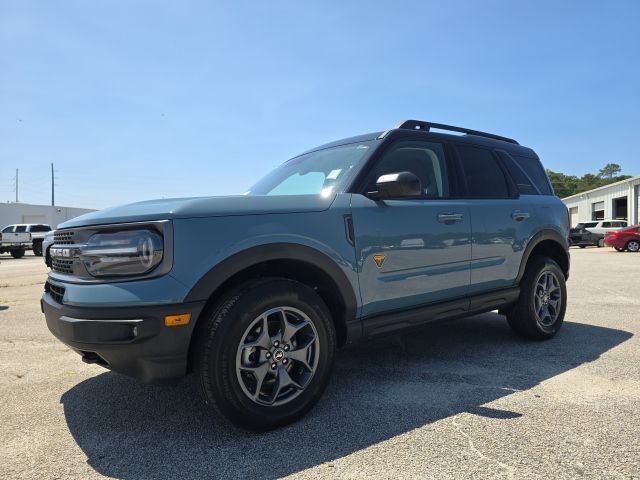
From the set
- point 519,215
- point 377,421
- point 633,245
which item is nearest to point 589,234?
point 633,245

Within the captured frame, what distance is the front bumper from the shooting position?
2.28 meters

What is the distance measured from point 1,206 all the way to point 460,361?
149ft

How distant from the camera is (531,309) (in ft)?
14.2

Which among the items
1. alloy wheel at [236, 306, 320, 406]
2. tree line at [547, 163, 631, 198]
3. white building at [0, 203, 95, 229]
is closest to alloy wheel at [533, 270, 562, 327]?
alloy wheel at [236, 306, 320, 406]

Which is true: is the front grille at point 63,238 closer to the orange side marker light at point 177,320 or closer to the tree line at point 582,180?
the orange side marker light at point 177,320

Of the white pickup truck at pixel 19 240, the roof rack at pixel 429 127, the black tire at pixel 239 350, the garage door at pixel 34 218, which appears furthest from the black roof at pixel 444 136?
→ the garage door at pixel 34 218

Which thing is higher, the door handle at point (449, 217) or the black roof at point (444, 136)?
the black roof at point (444, 136)

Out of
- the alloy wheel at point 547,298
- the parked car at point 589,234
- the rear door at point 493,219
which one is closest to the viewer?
the rear door at point 493,219

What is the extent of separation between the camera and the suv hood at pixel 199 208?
2.42 metres

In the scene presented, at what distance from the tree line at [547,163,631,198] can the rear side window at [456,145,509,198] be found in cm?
10662

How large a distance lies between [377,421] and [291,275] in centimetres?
101

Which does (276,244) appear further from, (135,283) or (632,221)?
(632,221)

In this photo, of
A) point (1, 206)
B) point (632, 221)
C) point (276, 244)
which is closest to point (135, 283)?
point (276, 244)

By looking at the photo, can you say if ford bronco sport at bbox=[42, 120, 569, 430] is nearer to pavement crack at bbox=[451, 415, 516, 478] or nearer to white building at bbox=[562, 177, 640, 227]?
pavement crack at bbox=[451, 415, 516, 478]
